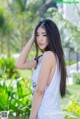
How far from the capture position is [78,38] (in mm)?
11039

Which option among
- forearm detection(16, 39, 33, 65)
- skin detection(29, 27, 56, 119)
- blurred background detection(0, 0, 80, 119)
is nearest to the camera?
skin detection(29, 27, 56, 119)

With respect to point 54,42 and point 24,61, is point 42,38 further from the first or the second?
point 24,61

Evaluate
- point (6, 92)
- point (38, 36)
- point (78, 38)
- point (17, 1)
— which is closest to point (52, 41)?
point (38, 36)

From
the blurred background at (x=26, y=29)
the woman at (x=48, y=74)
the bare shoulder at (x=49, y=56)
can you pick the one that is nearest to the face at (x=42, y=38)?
the woman at (x=48, y=74)

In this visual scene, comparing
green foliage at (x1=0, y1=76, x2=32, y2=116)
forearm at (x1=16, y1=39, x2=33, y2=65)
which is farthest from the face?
green foliage at (x1=0, y1=76, x2=32, y2=116)

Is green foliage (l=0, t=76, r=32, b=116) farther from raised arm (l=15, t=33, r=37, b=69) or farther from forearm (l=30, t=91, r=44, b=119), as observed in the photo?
forearm (l=30, t=91, r=44, b=119)

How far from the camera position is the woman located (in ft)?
9.54

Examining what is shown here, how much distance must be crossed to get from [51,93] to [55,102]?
0.24 ft

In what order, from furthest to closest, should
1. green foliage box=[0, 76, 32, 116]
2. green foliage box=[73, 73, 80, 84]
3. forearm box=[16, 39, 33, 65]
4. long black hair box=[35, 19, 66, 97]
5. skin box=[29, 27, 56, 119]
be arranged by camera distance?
green foliage box=[73, 73, 80, 84]
green foliage box=[0, 76, 32, 116]
forearm box=[16, 39, 33, 65]
long black hair box=[35, 19, 66, 97]
skin box=[29, 27, 56, 119]

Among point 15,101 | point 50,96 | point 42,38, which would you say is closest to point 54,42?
point 42,38

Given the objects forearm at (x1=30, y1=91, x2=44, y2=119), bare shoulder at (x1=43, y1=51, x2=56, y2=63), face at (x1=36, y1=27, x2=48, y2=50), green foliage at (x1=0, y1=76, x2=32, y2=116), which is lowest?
green foliage at (x1=0, y1=76, x2=32, y2=116)

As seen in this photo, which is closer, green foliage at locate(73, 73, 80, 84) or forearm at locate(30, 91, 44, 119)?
forearm at locate(30, 91, 44, 119)

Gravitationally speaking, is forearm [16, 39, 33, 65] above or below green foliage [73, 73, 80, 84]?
above

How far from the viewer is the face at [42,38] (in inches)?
119
